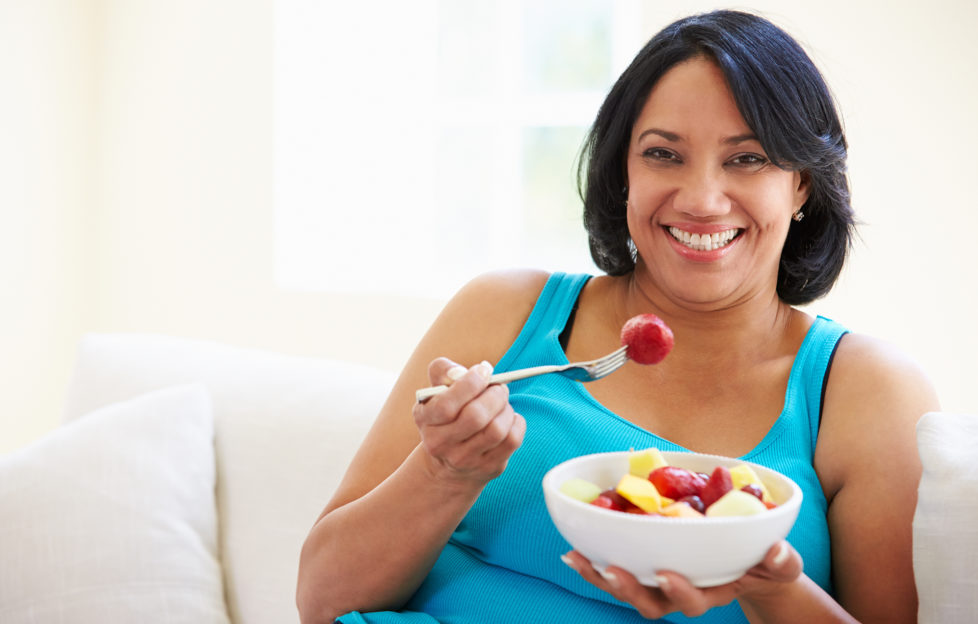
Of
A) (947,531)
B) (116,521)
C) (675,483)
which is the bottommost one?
(116,521)

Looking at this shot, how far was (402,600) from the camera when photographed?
1272 millimetres

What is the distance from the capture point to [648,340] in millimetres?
1049

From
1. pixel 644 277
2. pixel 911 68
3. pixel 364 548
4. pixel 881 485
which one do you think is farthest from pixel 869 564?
pixel 911 68

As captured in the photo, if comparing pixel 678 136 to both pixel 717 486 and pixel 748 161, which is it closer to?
pixel 748 161

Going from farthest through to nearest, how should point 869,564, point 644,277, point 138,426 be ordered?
point 138,426 → point 644,277 → point 869,564

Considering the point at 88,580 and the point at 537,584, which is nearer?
the point at 537,584

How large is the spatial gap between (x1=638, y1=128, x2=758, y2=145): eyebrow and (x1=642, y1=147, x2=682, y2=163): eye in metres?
0.02

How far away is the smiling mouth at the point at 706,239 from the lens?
1295 millimetres

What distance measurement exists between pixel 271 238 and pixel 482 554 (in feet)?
8.68

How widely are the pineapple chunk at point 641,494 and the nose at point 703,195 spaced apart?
1.66 feet

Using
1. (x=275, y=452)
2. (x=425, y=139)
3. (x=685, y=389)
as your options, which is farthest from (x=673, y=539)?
(x=425, y=139)

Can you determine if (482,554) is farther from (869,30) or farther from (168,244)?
(168,244)

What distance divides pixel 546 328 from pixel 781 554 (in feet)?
2.04

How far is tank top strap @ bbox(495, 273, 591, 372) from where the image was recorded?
53.6 inches
